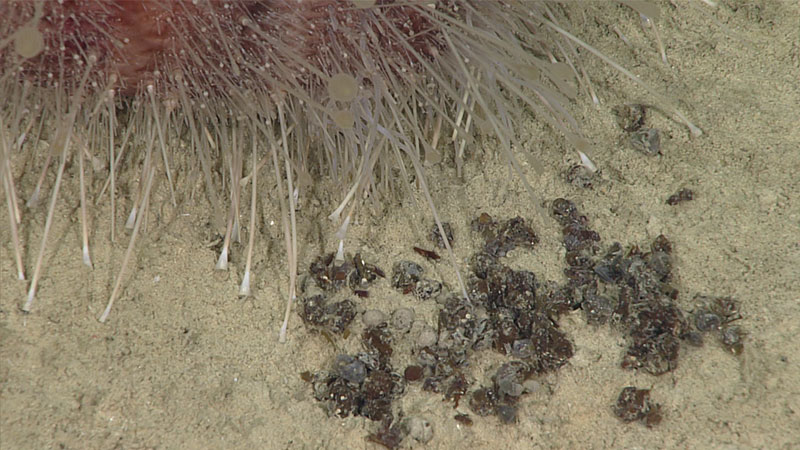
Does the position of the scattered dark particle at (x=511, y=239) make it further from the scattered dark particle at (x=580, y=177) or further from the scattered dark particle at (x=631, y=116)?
the scattered dark particle at (x=631, y=116)

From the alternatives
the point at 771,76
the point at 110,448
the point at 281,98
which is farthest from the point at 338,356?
the point at 771,76

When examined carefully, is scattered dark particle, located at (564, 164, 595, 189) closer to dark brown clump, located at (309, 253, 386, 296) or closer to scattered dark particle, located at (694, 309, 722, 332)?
scattered dark particle, located at (694, 309, 722, 332)

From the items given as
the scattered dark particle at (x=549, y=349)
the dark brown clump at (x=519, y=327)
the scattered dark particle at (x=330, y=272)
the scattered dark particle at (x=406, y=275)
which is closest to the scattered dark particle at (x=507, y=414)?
the dark brown clump at (x=519, y=327)

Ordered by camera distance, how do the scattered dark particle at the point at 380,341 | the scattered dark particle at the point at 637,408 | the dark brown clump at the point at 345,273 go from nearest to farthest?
1. the scattered dark particle at the point at 637,408
2. the scattered dark particle at the point at 380,341
3. the dark brown clump at the point at 345,273

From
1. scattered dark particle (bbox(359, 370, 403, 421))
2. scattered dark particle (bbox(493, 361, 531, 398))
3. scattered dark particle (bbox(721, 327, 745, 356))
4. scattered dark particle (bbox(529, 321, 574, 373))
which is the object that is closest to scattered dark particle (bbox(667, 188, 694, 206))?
scattered dark particle (bbox(721, 327, 745, 356))

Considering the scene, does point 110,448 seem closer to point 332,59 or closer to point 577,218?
point 332,59

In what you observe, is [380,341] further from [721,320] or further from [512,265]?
[721,320]

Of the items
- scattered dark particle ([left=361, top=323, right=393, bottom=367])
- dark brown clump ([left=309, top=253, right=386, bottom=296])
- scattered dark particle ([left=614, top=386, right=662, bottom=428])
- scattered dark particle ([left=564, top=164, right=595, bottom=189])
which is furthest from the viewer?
scattered dark particle ([left=564, top=164, right=595, bottom=189])
